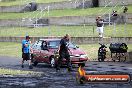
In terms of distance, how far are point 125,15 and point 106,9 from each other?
5208 millimetres

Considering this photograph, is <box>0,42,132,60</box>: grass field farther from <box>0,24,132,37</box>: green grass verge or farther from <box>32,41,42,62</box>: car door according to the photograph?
<box>32,41,42,62</box>: car door

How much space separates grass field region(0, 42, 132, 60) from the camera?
3916 centimetres

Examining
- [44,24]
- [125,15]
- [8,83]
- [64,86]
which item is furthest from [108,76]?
[44,24]

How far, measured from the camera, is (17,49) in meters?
46.2

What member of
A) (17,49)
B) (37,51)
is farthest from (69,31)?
(37,51)

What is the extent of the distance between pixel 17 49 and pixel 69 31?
5.46 metres

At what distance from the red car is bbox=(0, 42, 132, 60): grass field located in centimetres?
511

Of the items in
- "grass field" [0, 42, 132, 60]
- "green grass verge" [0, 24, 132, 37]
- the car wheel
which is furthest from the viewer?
"green grass verge" [0, 24, 132, 37]

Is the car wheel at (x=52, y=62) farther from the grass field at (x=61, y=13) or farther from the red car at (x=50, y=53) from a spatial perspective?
the grass field at (x=61, y=13)

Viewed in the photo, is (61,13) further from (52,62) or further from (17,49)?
(52,62)

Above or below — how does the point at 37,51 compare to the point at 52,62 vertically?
above

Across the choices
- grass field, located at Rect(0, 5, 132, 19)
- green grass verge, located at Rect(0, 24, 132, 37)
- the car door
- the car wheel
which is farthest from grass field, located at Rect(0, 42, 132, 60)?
grass field, located at Rect(0, 5, 132, 19)

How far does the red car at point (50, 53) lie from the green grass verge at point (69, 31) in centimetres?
1046

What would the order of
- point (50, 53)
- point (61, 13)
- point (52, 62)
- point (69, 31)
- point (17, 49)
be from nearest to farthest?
point (52, 62) → point (50, 53) → point (17, 49) → point (69, 31) → point (61, 13)
